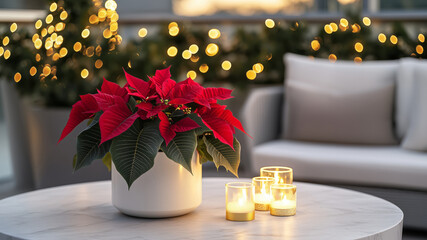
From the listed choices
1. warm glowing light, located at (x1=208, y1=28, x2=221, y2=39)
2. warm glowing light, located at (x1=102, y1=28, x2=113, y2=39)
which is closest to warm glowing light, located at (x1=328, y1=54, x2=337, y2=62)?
warm glowing light, located at (x1=208, y1=28, x2=221, y2=39)

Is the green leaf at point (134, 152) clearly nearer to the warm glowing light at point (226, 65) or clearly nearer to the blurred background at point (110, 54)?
the blurred background at point (110, 54)

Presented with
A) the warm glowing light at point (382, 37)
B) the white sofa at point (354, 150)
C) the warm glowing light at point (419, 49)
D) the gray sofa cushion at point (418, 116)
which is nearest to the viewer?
the white sofa at point (354, 150)

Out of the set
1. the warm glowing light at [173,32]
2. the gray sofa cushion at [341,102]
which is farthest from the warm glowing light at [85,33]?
the gray sofa cushion at [341,102]

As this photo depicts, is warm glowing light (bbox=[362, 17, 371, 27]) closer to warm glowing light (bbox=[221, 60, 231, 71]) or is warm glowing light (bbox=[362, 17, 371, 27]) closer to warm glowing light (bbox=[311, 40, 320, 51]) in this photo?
warm glowing light (bbox=[311, 40, 320, 51])

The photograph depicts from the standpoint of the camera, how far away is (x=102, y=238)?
128 centimetres

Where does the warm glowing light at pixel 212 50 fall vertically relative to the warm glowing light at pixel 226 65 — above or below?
above

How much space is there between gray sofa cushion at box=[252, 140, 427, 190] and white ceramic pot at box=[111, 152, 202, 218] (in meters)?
1.26

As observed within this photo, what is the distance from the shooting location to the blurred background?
10.9ft

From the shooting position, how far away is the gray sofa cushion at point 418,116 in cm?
265

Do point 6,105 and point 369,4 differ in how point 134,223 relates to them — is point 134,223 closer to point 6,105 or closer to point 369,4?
point 6,105

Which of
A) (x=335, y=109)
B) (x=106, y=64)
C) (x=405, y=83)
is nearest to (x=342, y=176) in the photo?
(x=335, y=109)

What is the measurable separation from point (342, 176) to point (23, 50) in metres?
1.88

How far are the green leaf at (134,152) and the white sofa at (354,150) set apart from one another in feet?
4.59

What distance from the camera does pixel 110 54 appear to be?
3.39 m
